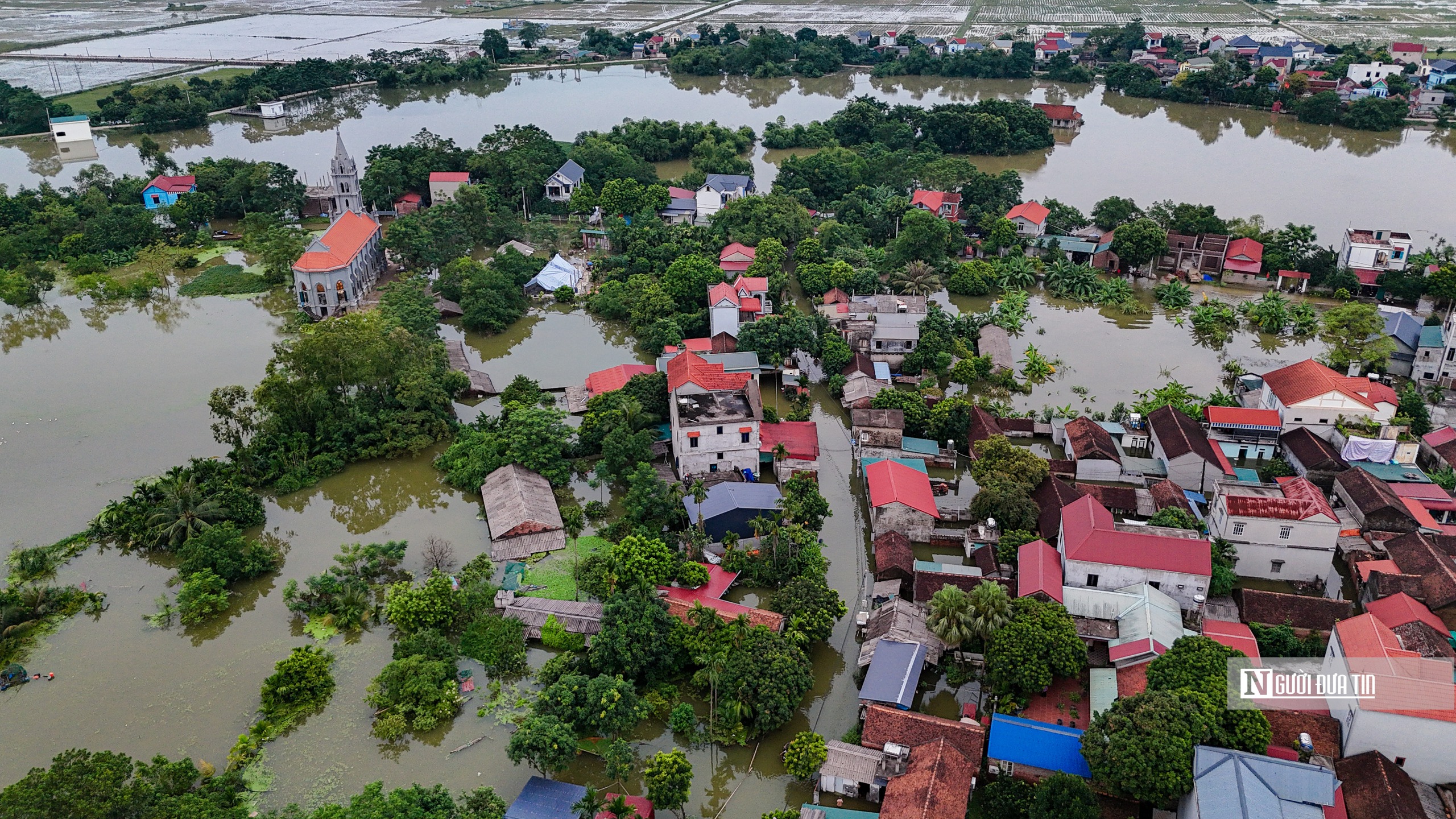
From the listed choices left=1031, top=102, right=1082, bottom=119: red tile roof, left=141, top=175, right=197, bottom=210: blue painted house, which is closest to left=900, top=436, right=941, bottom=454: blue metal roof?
left=141, top=175, right=197, bottom=210: blue painted house

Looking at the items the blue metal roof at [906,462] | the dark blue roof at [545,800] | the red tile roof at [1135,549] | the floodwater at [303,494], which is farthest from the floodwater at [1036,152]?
the dark blue roof at [545,800]

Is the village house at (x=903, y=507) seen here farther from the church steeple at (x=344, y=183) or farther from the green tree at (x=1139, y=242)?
the church steeple at (x=344, y=183)

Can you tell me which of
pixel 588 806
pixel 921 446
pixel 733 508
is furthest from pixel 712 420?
pixel 588 806

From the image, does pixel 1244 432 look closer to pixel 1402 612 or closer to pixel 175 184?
pixel 1402 612

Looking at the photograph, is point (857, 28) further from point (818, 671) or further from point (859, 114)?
point (818, 671)

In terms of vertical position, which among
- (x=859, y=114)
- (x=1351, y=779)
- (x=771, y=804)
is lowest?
(x=771, y=804)

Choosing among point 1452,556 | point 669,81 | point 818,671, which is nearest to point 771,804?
point 818,671

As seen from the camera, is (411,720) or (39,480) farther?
(39,480)
